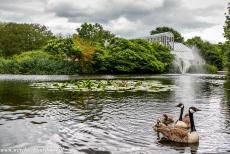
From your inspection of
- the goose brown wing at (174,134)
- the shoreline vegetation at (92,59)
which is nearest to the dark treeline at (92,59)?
the shoreline vegetation at (92,59)

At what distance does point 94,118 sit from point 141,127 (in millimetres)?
2952

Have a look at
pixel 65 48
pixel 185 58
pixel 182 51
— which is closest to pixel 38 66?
pixel 65 48

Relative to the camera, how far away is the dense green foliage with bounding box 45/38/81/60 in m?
69.7

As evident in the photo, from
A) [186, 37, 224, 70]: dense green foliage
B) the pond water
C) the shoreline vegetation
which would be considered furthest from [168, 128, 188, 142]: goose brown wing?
[186, 37, 224, 70]: dense green foliage

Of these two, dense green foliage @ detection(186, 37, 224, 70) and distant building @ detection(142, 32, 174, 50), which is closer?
dense green foliage @ detection(186, 37, 224, 70)

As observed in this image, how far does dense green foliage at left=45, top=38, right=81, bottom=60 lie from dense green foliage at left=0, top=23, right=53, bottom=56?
100ft

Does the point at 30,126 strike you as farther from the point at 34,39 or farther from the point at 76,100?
the point at 34,39

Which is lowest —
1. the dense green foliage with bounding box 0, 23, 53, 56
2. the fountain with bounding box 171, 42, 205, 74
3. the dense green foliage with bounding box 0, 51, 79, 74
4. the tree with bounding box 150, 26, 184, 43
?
the dense green foliage with bounding box 0, 51, 79, 74

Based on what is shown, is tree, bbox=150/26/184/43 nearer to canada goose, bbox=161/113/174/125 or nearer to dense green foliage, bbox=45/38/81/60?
dense green foliage, bbox=45/38/81/60

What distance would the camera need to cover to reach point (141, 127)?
15.3m

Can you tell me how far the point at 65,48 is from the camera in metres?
70.1

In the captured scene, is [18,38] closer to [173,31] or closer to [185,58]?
[185,58]

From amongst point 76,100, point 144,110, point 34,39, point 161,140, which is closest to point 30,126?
point 161,140

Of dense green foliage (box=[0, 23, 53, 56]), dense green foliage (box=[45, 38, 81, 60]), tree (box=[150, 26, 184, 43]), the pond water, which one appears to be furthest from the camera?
tree (box=[150, 26, 184, 43])
